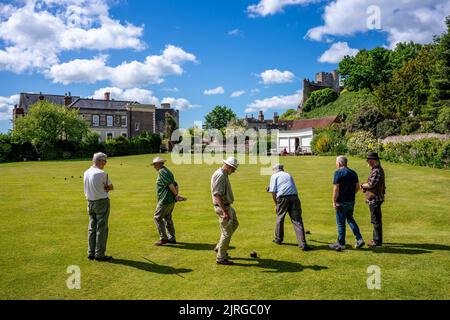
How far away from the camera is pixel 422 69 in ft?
172

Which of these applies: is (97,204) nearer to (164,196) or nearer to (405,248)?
(164,196)

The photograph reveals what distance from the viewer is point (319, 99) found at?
107562 millimetres

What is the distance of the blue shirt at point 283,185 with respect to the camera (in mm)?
10383

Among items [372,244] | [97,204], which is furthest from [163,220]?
[372,244]

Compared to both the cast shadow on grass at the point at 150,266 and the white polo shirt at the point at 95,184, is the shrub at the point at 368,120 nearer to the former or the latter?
the cast shadow on grass at the point at 150,266

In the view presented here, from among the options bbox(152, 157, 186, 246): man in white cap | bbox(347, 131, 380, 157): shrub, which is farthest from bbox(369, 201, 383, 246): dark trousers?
bbox(347, 131, 380, 157): shrub

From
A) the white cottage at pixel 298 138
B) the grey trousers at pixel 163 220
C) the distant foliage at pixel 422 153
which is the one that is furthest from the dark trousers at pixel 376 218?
the white cottage at pixel 298 138

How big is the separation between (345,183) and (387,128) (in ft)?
137

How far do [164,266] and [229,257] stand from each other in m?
1.58

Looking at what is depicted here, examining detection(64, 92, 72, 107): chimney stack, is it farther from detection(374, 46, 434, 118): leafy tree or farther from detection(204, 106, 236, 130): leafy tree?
detection(374, 46, 434, 118): leafy tree

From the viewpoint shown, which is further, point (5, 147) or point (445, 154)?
point (5, 147)

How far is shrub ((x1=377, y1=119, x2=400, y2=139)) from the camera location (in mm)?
47344

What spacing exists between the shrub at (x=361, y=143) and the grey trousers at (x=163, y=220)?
3528cm
